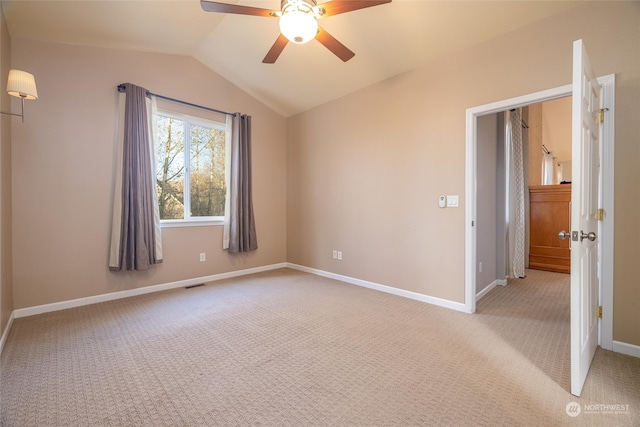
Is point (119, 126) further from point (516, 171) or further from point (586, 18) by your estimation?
point (516, 171)

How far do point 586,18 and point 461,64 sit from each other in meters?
0.95

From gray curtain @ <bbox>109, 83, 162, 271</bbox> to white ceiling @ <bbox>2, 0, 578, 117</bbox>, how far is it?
69 centimetres

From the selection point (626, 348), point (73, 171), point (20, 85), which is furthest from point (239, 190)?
point (626, 348)

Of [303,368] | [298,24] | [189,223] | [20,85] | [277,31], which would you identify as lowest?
[303,368]

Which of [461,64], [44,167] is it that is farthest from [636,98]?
[44,167]

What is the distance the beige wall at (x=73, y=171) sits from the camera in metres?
2.84

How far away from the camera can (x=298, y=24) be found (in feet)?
6.19

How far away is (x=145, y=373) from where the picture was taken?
1869 mm

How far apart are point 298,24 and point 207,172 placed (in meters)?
2.94

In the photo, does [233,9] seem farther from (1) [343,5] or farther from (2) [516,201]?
(2) [516,201]

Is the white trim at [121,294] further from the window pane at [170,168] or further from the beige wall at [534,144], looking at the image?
the beige wall at [534,144]

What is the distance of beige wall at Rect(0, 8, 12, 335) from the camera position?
7.68 ft

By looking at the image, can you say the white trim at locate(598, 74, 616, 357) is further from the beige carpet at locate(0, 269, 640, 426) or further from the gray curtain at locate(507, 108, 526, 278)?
the gray curtain at locate(507, 108, 526, 278)

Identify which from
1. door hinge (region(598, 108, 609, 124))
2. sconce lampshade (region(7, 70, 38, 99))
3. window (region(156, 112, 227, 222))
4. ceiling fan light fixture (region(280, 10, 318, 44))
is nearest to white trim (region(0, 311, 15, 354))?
window (region(156, 112, 227, 222))
